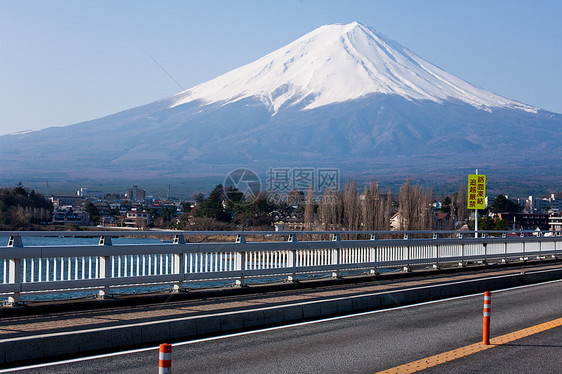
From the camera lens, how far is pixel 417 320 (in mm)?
13734

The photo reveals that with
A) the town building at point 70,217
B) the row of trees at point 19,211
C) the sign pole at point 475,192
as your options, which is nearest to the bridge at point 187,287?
the sign pole at point 475,192

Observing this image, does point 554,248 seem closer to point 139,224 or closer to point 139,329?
point 139,329

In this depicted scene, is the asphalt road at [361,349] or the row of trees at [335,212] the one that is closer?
the asphalt road at [361,349]

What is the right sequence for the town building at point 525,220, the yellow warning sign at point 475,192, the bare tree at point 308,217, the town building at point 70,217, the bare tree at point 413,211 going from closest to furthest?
1. the yellow warning sign at point 475,192
2. the town building at point 70,217
3. the bare tree at point 308,217
4. the bare tree at point 413,211
5. the town building at point 525,220

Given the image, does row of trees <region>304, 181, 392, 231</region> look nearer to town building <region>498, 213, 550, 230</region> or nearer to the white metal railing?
town building <region>498, 213, 550, 230</region>

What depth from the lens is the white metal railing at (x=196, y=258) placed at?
13.2 metres

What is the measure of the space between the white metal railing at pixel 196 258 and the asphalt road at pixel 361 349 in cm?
351

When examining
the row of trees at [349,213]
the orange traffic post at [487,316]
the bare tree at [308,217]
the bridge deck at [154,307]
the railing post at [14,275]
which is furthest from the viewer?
the row of trees at [349,213]

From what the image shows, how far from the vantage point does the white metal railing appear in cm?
1320

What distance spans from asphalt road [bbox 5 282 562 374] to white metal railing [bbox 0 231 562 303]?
3508 millimetres

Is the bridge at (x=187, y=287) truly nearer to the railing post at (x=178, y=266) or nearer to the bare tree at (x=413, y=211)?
the railing post at (x=178, y=266)

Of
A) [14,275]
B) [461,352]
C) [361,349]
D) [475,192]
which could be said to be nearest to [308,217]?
[475,192]

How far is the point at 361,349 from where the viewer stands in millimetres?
10727

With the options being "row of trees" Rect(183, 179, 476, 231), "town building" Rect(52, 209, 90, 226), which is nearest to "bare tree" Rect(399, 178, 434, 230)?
"row of trees" Rect(183, 179, 476, 231)
